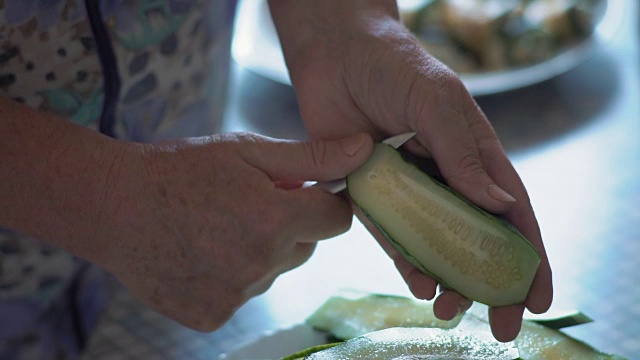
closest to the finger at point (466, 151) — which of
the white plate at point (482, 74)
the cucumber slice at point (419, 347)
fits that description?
the cucumber slice at point (419, 347)

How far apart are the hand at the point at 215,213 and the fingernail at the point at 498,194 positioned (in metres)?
0.10

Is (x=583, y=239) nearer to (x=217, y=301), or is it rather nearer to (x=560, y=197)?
(x=560, y=197)

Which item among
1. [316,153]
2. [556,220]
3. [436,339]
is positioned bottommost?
[556,220]

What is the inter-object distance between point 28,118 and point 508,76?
845 mm

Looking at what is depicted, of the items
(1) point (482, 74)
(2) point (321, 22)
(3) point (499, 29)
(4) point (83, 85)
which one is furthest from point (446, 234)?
(3) point (499, 29)

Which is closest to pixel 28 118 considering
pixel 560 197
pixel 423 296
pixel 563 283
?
pixel 423 296

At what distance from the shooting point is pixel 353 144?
748 mm

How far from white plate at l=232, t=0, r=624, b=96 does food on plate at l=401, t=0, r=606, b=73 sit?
1.6 inches

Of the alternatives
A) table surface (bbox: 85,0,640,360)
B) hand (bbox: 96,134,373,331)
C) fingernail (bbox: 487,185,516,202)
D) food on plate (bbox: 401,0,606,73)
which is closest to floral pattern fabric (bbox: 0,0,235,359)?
table surface (bbox: 85,0,640,360)

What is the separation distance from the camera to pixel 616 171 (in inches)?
48.7

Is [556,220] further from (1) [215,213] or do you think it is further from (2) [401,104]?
(1) [215,213]

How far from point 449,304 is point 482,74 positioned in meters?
0.78

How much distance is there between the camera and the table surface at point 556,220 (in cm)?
97

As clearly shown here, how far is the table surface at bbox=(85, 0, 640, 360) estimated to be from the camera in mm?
971
